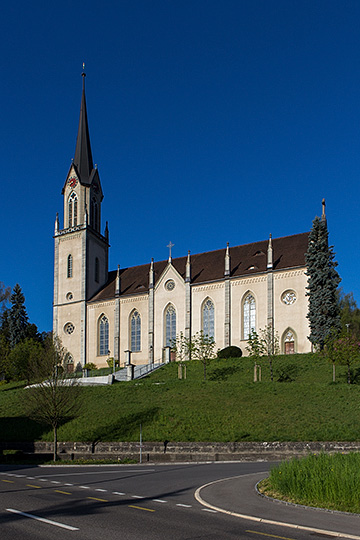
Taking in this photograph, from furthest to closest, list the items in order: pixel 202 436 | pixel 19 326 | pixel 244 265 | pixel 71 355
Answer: pixel 19 326 → pixel 71 355 → pixel 244 265 → pixel 202 436

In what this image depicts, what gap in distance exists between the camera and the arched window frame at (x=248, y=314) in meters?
60.2

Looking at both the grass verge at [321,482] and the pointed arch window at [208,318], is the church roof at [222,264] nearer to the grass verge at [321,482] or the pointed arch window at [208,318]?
the pointed arch window at [208,318]

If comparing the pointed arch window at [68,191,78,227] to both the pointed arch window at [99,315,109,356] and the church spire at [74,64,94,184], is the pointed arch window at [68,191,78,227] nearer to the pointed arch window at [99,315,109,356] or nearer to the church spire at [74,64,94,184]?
the church spire at [74,64,94,184]

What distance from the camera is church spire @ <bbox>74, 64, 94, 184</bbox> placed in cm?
7531

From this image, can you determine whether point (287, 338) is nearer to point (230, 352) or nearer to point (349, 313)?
point (230, 352)

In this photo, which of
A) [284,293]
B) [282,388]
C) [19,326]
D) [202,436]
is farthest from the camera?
[19,326]

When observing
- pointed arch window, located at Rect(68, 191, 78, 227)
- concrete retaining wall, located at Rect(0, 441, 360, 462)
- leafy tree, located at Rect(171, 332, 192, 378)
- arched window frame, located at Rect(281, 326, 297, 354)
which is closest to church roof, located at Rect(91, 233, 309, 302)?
arched window frame, located at Rect(281, 326, 297, 354)

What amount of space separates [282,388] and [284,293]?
21.6m

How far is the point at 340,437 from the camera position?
25.7m

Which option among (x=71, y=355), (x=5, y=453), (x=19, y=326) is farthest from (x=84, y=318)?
(x=5, y=453)

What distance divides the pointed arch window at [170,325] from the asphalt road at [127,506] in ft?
144

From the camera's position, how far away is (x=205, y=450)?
85.2 ft

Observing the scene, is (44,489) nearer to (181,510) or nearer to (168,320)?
(181,510)

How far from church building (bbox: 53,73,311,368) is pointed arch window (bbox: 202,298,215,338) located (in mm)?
114
